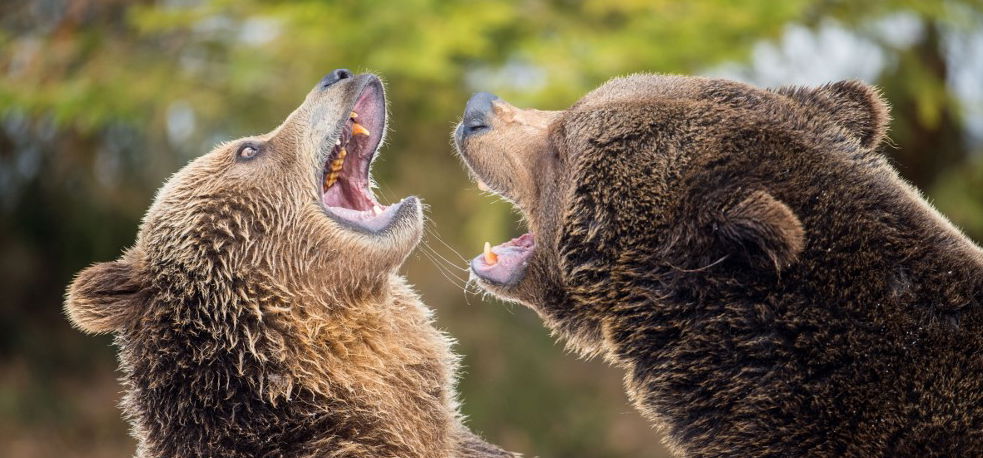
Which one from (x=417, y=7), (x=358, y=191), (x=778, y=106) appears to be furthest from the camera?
(x=417, y=7)

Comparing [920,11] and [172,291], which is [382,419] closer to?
[172,291]

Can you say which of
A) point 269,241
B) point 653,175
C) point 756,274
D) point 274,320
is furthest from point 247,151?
point 756,274

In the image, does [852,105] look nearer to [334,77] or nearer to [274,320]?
[334,77]

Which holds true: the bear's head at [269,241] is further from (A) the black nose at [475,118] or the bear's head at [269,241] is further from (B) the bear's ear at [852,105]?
(B) the bear's ear at [852,105]

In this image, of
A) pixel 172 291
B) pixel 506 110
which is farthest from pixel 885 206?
pixel 172 291

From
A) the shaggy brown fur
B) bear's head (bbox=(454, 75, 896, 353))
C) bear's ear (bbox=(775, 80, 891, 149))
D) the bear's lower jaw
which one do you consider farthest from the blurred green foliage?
bear's ear (bbox=(775, 80, 891, 149))

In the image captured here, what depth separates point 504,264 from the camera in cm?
441

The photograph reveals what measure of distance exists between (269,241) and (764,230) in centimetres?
220

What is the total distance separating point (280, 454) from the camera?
4.13 m

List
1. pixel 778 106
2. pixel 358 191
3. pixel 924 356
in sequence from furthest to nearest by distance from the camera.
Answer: pixel 358 191, pixel 778 106, pixel 924 356

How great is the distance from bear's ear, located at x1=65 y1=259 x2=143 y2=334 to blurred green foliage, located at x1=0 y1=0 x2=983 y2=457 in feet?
5.43

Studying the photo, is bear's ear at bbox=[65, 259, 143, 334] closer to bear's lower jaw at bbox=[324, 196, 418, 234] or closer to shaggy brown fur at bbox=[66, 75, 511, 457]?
shaggy brown fur at bbox=[66, 75, 511, 457]

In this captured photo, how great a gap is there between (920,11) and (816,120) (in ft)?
20.3

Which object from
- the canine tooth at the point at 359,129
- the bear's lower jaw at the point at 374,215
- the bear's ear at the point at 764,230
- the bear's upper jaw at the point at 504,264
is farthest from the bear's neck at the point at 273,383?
the bear's ear at the point at 764,230
